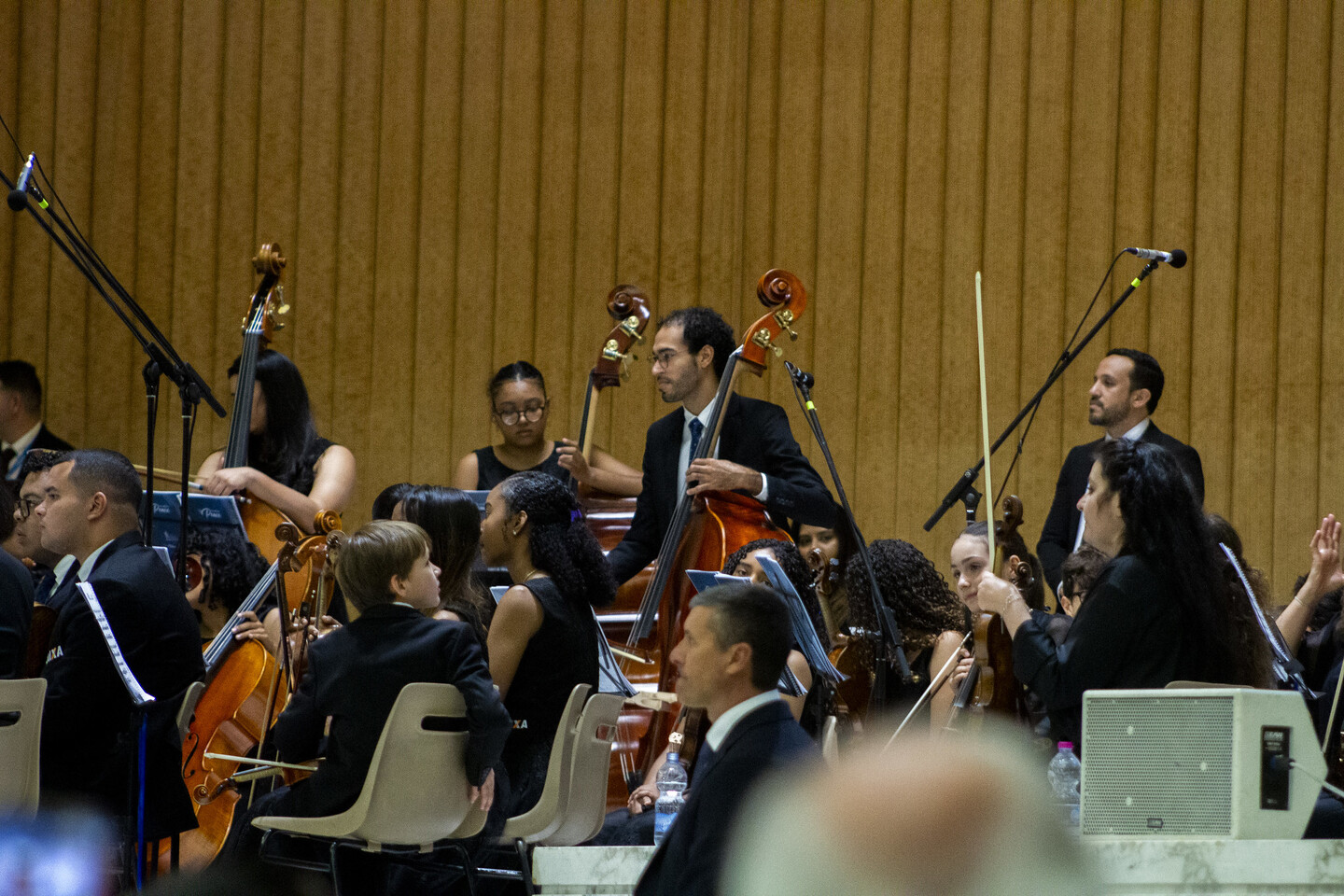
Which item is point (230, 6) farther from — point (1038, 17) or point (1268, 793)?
point (1268, 793)

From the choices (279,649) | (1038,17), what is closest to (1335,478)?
(1038,17)

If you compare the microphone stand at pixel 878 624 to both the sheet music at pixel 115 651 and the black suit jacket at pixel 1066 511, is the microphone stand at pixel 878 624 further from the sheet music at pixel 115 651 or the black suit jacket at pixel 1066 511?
the sheet music at pixel 115 651

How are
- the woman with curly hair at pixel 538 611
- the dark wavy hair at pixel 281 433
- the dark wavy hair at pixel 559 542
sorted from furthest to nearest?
the dark wavy hair at pixel 281 433, the dark wavy hair at pixel 559 542, the woman with curly hair at pixel 538 611

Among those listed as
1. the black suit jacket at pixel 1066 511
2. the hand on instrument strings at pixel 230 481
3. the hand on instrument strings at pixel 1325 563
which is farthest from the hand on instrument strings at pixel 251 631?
the hand on instrument strings at pixel 1325 563

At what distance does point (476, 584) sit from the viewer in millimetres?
4352

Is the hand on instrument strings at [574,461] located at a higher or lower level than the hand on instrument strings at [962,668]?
higher

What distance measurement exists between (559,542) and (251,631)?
0.98 meters

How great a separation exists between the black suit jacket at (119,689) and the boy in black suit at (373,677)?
302 millimetres

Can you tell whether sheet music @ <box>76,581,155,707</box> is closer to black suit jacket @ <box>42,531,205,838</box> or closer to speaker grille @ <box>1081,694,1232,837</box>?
black suit jacket @ <box>42,531,205,838</box>

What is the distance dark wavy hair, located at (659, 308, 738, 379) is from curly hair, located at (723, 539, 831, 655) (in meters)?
0.77

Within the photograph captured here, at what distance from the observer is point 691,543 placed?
4422mm

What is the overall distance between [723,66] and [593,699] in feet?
12.3

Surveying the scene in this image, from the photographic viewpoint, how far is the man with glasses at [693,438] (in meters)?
4.72

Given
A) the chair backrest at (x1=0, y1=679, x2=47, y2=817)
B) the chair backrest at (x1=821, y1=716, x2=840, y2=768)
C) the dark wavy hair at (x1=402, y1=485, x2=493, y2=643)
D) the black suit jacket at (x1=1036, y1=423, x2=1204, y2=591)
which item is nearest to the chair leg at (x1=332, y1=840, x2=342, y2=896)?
the chair backrest at (x1=0, y1=679, x2=47, y2=817)
